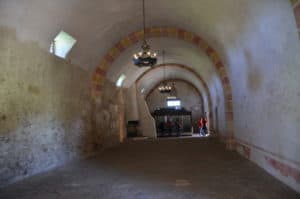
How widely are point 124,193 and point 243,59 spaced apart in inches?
159

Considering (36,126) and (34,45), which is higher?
(34,45)

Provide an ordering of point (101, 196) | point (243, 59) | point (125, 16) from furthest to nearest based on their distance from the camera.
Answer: point (125, 16), point (243, 59), point (101, 196)

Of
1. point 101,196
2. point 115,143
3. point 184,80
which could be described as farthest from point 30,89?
point 184,80

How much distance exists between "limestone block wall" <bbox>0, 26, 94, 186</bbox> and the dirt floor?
399mm

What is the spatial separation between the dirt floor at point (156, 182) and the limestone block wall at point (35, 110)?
0.40 metres

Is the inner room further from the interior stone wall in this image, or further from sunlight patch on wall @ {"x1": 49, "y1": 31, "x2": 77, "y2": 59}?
the interior stone wall

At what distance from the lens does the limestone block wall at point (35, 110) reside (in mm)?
4609

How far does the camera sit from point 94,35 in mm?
7551

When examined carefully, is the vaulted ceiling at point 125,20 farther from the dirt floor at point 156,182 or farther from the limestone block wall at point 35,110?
the dirt floor at point 156,182

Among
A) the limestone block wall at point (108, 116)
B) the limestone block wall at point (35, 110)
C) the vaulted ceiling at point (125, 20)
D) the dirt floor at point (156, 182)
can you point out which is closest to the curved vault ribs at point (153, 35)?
the vaulted ceiling at point (125, 20)

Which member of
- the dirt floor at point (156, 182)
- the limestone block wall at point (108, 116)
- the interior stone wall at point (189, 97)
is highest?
the interior stone wall at point (189, 97)

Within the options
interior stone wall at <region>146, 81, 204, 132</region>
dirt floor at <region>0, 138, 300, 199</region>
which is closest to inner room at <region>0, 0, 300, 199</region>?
dirt floor at <region>0, 138, 300, 199</region>

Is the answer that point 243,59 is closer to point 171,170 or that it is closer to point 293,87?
point 293,87

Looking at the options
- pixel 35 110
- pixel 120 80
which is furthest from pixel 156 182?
pixel 120 80
